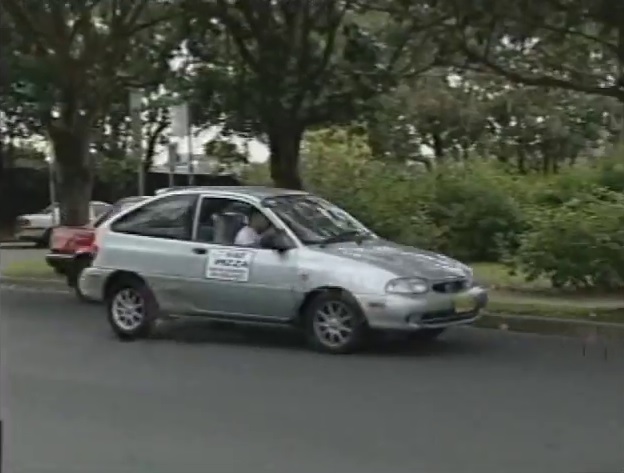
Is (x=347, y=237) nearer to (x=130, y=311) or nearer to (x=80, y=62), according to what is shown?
(x=130, y=311)

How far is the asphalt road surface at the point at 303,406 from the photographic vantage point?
691 cm

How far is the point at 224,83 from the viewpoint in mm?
18547

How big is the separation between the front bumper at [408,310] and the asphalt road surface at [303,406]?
32 centimetres

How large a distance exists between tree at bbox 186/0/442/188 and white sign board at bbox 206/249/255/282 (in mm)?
6323

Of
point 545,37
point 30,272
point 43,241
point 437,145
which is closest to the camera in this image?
point 545,37

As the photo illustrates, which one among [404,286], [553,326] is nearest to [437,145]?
[553,326]

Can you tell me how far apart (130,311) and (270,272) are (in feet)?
5.98

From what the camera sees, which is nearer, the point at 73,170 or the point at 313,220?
the point at 313,220

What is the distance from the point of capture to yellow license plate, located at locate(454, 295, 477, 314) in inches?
437

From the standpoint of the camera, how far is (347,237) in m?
11.8

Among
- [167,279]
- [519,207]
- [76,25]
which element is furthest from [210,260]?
[519,207]

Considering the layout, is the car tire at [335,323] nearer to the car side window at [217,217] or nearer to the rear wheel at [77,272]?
the car side window at [217,217]

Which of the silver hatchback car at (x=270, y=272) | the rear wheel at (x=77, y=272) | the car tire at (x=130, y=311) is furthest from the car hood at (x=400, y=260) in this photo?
the rear wheel at (x=77, y=272)

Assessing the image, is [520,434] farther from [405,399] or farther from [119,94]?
[119,94]
